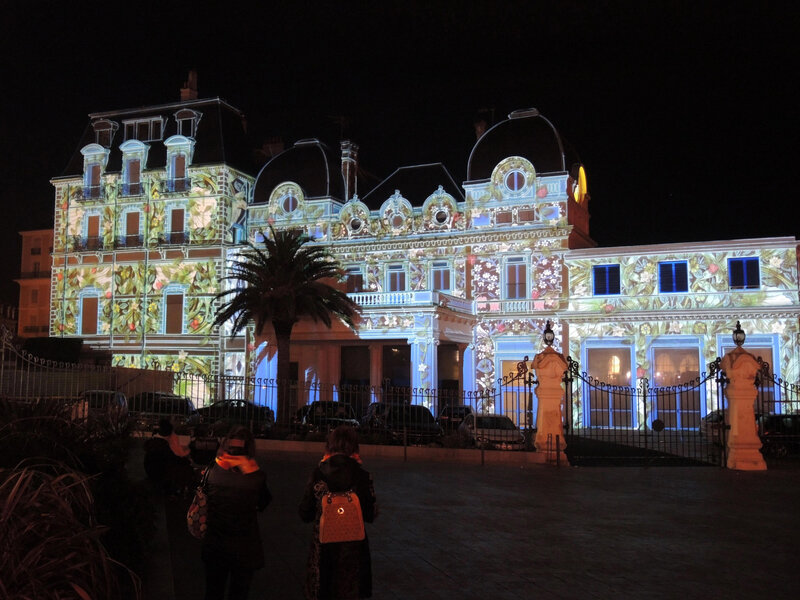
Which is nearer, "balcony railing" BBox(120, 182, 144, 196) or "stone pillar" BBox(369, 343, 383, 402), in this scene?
"stone pillar" BBox(369, 343, 383, 402)

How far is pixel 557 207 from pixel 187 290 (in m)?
18.4

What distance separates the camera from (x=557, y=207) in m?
34.1

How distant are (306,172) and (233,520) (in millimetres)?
34724

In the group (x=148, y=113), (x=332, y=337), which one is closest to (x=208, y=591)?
(x=332, y=337)

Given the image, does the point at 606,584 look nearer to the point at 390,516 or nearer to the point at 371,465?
the point at 390,516

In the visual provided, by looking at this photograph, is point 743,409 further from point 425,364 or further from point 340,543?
point 340,543

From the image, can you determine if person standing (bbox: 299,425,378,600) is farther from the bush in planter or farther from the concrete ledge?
the concrete ledge

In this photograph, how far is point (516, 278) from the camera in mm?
34906

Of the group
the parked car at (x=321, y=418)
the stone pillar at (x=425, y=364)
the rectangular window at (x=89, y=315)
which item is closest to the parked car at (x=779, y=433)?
the parked car at (x=321, y=418)

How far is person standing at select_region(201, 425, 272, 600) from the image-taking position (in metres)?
6.07

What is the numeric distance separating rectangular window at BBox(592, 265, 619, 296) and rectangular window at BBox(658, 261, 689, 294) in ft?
5.63

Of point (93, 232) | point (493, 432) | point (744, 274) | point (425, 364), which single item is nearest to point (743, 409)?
point (493, 432)

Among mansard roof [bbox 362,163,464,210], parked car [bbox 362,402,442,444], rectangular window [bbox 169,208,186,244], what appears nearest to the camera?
parked car [bbox 362,402,442,444]

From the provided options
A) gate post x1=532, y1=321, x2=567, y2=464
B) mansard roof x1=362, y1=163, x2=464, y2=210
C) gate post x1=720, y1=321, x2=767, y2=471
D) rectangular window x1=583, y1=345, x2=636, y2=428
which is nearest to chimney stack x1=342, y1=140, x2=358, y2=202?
mansard roof x1=362, y1=163, x2=464, y2=210
